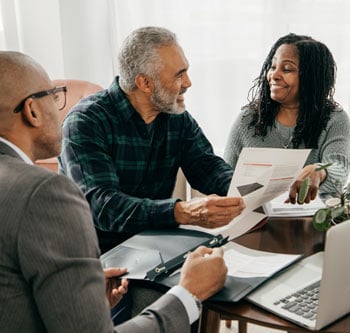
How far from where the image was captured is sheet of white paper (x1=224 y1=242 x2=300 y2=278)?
1179mm

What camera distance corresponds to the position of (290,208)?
5.51 ft

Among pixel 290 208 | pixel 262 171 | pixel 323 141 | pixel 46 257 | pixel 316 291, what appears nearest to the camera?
pixel 46 257

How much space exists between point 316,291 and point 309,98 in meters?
1.31

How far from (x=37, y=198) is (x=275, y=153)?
0.78m

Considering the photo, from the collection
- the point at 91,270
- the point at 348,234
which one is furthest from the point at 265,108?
the point at 91,270

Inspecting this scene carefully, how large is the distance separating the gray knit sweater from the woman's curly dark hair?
25 mm

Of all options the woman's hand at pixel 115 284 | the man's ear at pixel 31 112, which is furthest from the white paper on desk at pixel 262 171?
the man's ear at pixel 31 112

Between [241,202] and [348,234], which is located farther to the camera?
[241,202]

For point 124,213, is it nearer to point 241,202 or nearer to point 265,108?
point 241,202

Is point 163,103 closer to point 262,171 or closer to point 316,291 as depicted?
point 262,171

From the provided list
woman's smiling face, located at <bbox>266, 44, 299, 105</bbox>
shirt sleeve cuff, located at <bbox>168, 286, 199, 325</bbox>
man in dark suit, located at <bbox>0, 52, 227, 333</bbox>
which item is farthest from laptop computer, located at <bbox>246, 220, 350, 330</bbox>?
woman's smiling face, located at <bbox>266, 44, 299, 105</bbox>

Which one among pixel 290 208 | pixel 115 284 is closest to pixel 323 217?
pixel 290 208

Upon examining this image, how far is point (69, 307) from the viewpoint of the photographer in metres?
0.83

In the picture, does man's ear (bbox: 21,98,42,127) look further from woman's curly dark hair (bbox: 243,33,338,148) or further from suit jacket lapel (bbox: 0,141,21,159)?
woman's curly dark hair (bbox: 243,33,338,148)
